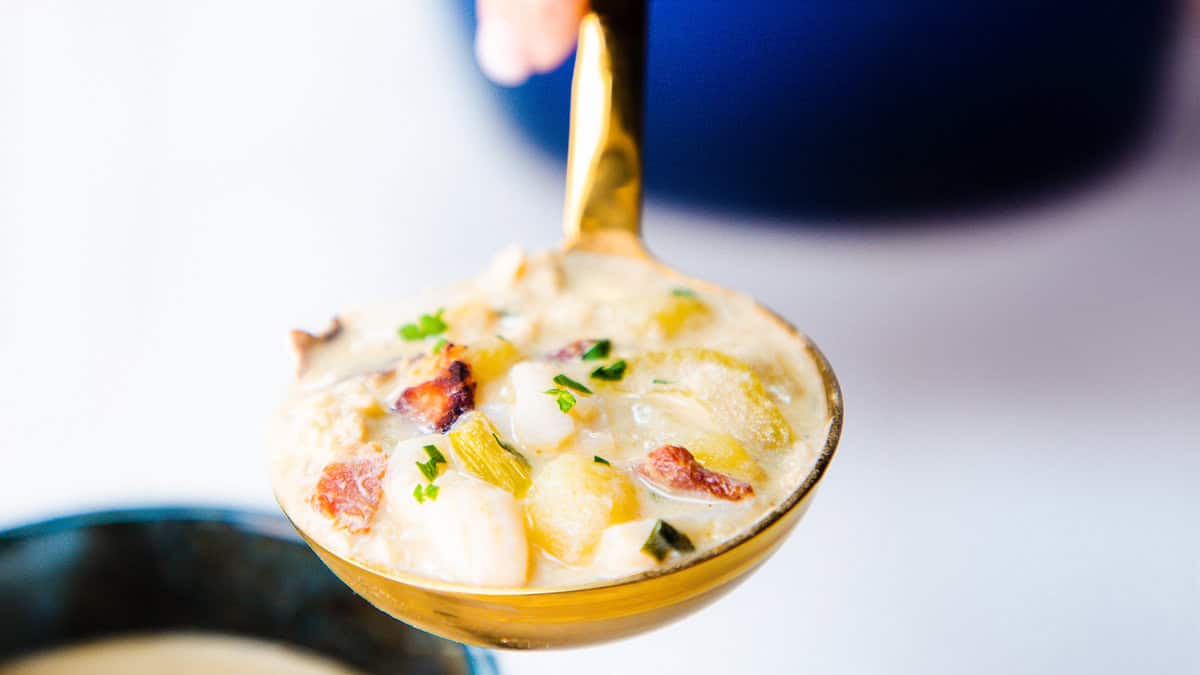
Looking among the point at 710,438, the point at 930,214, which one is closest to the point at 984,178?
the point at 930,214

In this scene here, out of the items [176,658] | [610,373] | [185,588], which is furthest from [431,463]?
[176,658]

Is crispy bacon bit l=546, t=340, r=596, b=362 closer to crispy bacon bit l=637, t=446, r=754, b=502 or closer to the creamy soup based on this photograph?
crispy bacon bit l=637, t=446, r=754, b=502

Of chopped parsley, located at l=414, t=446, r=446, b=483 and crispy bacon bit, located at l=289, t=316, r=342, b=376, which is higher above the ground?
chopped parsley, located at l=414, t=446, r=446, b=483

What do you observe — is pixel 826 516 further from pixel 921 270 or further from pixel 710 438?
pixel 921 270

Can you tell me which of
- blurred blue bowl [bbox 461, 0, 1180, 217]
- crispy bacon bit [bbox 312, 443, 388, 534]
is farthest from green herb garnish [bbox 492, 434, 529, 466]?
blurred blue bowl [bbox 461, 0, 1180, 217]

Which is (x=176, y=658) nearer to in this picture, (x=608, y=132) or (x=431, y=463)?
(x=431, y=463)

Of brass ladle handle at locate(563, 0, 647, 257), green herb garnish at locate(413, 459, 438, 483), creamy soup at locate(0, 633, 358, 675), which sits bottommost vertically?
creamy soup at locate(0, 633, 358, 675)
